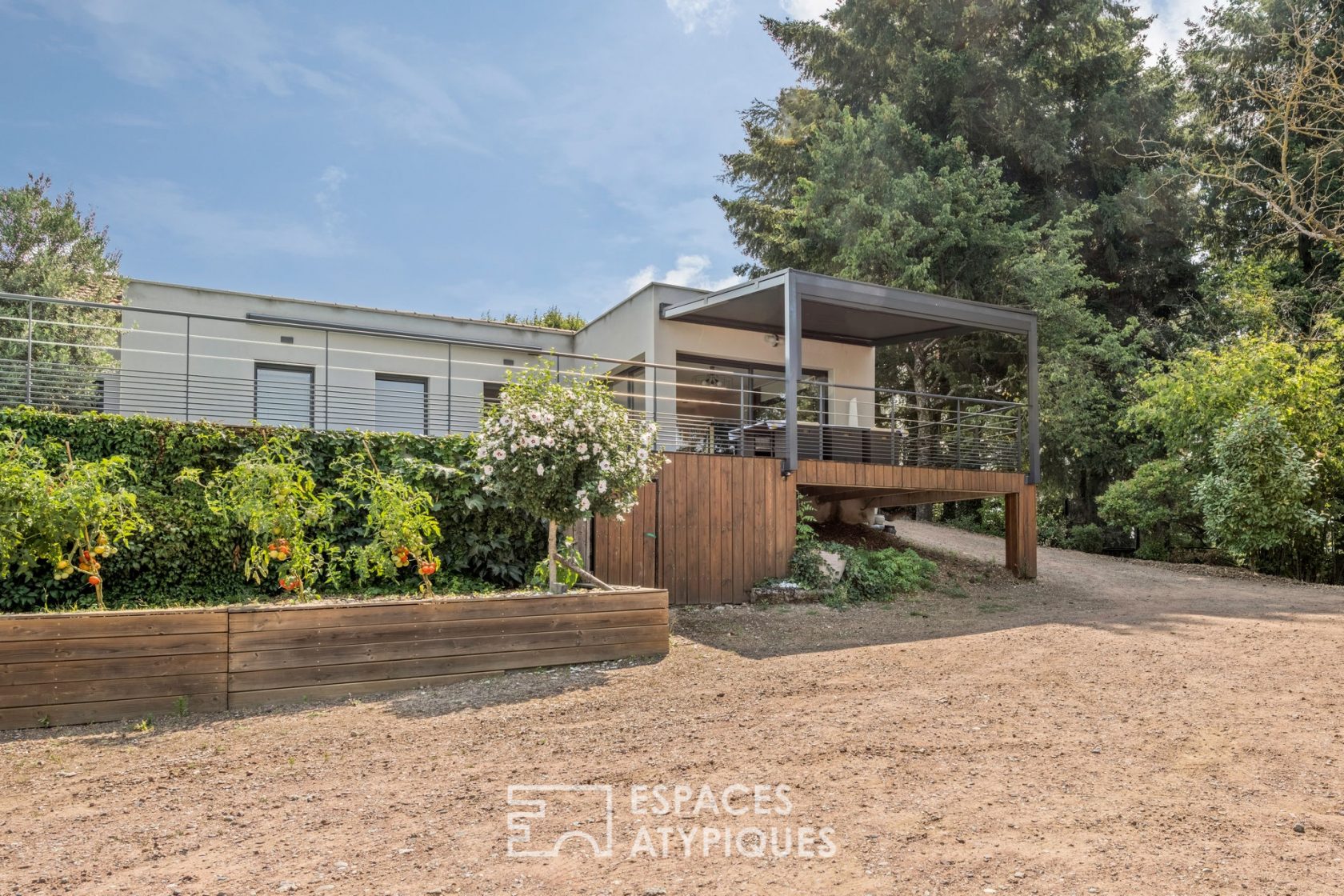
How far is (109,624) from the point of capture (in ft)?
16.9

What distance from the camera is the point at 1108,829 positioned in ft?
10.6

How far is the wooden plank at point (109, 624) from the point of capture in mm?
4969

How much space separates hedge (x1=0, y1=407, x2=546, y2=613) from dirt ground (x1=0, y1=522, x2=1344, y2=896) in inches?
104

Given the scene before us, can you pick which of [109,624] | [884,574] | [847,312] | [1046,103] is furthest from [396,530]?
[1046,103]

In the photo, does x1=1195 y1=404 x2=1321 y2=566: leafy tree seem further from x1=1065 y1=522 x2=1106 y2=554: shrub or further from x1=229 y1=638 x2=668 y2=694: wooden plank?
x1=229 y1=638 x2=668 y2=694: wooden plank

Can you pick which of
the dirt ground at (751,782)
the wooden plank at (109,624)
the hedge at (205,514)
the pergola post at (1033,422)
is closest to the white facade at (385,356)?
the hedge at (205,514)

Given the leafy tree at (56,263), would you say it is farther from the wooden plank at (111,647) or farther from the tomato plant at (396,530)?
the wooden plank at (111,647)

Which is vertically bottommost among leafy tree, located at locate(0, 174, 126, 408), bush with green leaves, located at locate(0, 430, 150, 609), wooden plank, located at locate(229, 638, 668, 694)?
wooden plank, located at locate(229, 638, 668, 694)

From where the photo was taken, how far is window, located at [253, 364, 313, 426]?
11.3m

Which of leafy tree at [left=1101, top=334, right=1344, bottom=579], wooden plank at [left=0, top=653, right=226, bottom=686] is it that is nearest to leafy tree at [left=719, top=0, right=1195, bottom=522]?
leafy tree at [left=1101, top=334, right=1344, bottom=579]

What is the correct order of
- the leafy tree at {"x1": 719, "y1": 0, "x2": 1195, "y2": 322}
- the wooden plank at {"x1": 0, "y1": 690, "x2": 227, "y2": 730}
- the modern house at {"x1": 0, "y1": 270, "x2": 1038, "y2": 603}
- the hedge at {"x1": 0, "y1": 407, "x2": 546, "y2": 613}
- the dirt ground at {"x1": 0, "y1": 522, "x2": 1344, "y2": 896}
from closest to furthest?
the dirt ground at {"x1": 0, "y1": 522, "x2": 1344, "y2": 896}, the wooden plank at {"x1": 0, "y1": 690, "x2": 227, "y2": 730}, the hedge at {"x1": 0, "y1": 407, "x2": 546, "y2": 613}, the modern house at {"x1": 0, "y1": 270, "x2": 1038, "y2": 603}, the leafy tree at {"x1": 719, "y1": 0, "x2": 1195, "y2": 322}

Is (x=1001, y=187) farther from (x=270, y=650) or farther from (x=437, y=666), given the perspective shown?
(x=270, y=650)

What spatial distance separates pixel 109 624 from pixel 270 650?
89 cm

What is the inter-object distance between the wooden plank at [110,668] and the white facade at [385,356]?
15.9 feet
